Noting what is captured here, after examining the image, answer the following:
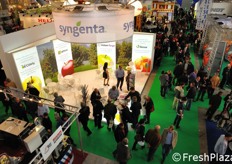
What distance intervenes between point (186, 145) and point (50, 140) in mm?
3746

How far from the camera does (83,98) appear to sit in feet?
21.3

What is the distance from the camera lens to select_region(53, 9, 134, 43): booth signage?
2.53m

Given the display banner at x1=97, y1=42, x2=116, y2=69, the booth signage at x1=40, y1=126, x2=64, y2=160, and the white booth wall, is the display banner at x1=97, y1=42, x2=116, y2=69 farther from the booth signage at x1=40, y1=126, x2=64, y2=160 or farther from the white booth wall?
the booth signage at x1=40, y1=126, x2=64, y2=160

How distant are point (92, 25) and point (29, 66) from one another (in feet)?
18.3

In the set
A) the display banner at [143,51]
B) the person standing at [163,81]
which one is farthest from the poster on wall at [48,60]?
the person standing at [163,81]

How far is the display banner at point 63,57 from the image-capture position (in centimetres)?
837

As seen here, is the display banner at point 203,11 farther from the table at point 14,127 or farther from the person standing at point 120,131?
the table at point 14,127

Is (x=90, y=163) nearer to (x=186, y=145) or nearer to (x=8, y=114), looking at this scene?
(x=186, y=145)

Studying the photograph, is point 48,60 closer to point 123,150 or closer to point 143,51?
point 143,51

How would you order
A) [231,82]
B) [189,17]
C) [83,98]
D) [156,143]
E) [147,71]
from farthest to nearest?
[189,17] → [147,71] → [231,82] → [83,98] → [156,143]

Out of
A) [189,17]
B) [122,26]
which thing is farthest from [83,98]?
[189,17]

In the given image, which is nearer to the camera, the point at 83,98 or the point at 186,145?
the point at 186,145

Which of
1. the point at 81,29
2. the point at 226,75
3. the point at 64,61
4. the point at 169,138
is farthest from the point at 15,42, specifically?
the point at 226,75

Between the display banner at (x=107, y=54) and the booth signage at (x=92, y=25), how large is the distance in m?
6.26
